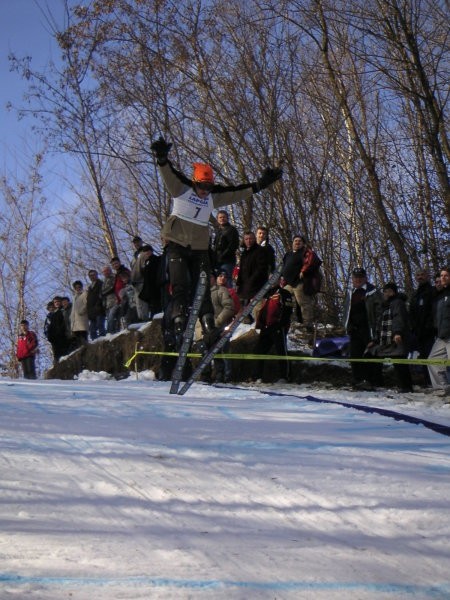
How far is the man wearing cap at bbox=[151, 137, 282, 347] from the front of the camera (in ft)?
24.6

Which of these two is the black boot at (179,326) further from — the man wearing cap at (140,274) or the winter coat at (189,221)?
the man wearing cap at (140,274)

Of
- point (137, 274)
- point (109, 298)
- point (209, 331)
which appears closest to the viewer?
point (209, 331)

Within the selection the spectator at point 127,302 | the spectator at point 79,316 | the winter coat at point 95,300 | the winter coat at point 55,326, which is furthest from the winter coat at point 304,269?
the winter coat at point 55,326

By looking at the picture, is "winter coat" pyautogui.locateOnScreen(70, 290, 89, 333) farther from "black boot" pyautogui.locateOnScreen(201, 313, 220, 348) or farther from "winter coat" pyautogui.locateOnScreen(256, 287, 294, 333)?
"black boot" pyautogui.locateOnScreen(201, 313, 220, 348)

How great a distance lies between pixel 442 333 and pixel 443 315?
213 millimetres

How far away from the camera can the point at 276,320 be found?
9820 millimetres

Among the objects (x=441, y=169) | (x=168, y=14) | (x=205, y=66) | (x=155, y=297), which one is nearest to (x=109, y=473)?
(x=155, y=297)

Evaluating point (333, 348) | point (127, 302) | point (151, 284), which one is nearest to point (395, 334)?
point (333, 348)

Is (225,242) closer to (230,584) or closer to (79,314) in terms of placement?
(79,314)

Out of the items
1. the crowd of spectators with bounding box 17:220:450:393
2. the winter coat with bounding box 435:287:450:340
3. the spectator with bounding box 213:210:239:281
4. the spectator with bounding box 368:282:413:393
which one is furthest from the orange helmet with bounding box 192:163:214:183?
the spectator with bounding box 213:210:239:281

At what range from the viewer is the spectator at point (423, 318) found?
30.0 feet

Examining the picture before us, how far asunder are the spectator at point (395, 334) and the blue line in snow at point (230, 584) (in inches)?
244

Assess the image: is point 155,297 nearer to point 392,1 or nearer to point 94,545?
point 392,1

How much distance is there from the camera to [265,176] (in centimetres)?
774
